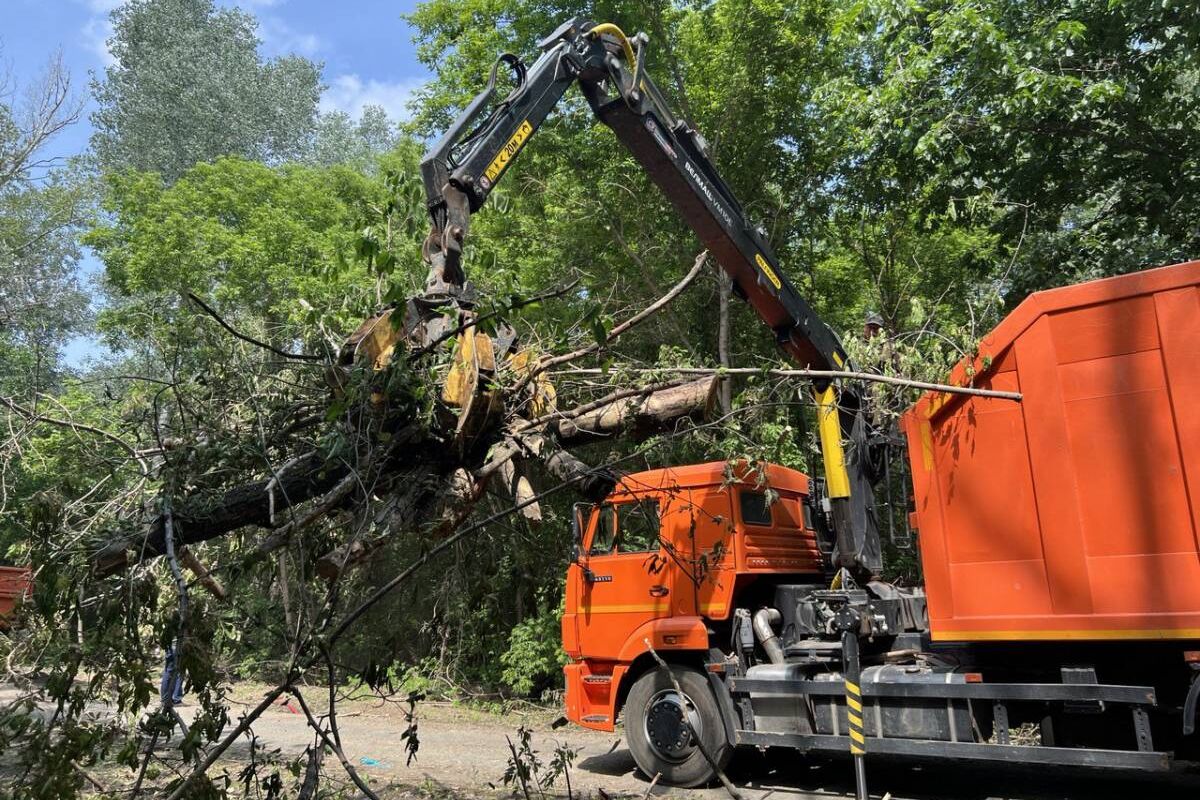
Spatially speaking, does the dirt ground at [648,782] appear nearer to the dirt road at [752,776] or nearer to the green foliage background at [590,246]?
the dirt road at [752,776]

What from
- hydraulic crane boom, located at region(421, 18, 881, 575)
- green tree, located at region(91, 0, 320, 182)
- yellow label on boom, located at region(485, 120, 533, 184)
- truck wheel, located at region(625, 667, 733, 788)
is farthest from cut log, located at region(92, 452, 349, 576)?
green tree, located at region(91, 0, 320, 182)

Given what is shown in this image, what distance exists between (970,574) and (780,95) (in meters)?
9.18

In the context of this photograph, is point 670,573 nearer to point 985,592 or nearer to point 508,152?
point 985,592

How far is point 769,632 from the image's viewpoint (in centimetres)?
681

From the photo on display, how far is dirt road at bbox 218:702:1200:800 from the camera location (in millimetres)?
6498

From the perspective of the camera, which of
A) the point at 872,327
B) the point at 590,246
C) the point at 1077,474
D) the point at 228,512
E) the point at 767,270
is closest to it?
the point at 228,512

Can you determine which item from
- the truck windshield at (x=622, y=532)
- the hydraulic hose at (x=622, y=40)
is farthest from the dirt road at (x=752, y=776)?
the hydraulic hose at (x=622, y=40)

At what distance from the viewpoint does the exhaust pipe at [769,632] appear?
670cm

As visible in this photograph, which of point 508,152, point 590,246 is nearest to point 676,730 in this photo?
point 508,152

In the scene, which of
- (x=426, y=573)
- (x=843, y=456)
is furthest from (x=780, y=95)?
(x=426, y=573)

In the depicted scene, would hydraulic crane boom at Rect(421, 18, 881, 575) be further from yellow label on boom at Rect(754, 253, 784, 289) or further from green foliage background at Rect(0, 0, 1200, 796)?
green foliage background at Rect(0, 0, 1200, 796)

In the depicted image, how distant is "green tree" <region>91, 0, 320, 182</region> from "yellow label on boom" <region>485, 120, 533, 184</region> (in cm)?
2701

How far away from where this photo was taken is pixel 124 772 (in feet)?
21.5

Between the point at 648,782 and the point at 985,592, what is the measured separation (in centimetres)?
335
